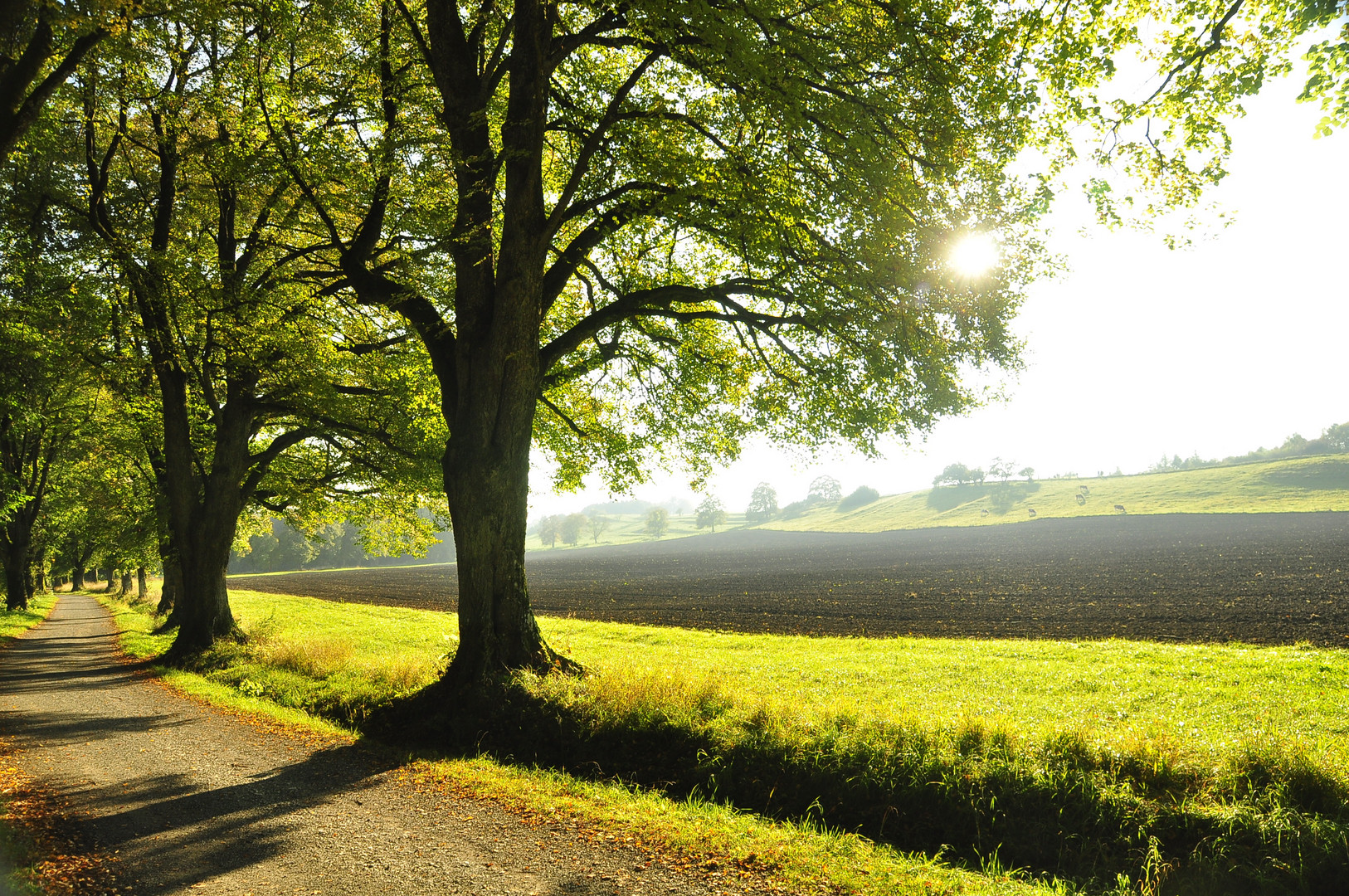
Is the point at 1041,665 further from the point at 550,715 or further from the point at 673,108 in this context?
the point at 673,108

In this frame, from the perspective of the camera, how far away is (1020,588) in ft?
113

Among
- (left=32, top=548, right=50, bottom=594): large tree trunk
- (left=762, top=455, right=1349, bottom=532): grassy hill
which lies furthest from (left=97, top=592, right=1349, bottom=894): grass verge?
(left=762, top=455, right=1349, bottom=532): grassy hill

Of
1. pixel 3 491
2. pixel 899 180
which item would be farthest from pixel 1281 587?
pixel 3 491

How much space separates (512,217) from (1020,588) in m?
34.1

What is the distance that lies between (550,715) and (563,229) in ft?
31.6

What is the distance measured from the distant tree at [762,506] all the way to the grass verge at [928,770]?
184285mm

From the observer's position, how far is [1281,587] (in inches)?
1080

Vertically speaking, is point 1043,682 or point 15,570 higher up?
point 15,570

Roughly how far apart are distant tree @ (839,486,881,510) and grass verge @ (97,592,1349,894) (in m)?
166

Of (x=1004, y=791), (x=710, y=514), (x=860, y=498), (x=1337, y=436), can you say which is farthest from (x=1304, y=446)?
(x=1004, y=791)

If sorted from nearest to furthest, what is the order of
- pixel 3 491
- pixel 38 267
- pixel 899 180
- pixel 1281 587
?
pixel 899 180 < pixel 38 267 < pixel 3 491 < pixel 1281 587

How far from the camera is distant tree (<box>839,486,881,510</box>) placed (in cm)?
17390

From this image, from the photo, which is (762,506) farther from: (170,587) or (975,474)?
(170,587)

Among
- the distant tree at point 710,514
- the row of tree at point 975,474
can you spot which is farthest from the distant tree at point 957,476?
the distant tree at point 710,514
